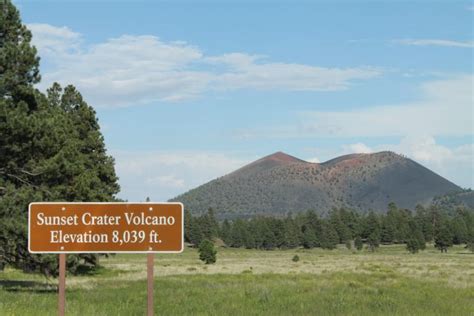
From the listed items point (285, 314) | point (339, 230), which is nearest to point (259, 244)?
point (339, 230)

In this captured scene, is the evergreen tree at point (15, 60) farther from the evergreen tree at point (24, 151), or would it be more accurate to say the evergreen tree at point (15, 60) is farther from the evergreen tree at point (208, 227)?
the evergreen tree at point (208, 227)

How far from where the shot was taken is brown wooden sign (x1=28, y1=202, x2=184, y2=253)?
996cm

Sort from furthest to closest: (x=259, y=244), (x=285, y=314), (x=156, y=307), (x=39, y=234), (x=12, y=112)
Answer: (x=259, y=244), (x=12, y=112), (x=156, y=307), (x=285, y=314), (x=39, y=234)

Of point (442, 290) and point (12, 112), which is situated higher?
point (12, 112)

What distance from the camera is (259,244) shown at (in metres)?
139

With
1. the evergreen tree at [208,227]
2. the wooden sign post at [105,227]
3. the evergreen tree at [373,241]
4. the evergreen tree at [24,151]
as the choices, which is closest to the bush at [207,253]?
the evergreen tree at [24,151]

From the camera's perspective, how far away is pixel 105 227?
32.9ft

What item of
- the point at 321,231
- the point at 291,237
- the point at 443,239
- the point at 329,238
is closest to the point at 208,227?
the point at 291,237

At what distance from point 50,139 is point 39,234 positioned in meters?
14.4

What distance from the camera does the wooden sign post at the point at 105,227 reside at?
392 inches

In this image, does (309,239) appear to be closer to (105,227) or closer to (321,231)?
(321,231)

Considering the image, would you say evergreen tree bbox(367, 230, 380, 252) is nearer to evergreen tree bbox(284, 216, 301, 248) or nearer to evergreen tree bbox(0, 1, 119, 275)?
evergreen tree bbox(284, 216, 301, 248)

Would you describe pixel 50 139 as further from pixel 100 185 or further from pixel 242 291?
pixel 100 185

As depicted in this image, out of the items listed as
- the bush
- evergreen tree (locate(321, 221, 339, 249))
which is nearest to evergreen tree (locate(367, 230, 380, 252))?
evergreen tree (locate(321, 221, 339, 249))
